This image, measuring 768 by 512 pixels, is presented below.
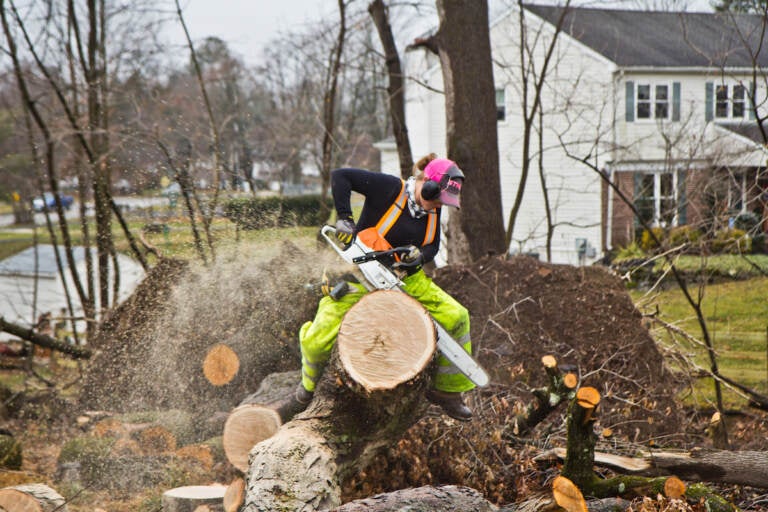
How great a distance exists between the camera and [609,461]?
455 centimetres

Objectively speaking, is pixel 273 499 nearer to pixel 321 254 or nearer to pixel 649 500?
pixel 649 500

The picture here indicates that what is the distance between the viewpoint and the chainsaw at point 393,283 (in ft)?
14.6

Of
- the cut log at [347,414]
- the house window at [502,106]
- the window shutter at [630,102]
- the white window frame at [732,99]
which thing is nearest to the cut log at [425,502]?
the cut log at [347,414]

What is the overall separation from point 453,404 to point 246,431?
1468 mm

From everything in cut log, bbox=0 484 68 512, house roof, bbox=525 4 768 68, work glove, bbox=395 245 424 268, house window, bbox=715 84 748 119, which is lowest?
cut log, bbox=0 484 68 512

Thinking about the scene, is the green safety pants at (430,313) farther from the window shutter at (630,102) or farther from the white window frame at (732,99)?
the window shutter at (630,102)

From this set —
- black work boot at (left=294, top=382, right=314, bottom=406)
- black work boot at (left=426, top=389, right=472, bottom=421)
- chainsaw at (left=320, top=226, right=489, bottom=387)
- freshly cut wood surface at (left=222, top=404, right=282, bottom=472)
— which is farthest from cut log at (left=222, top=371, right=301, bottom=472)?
chainsaw at (left=320, top=226, right=489, bottom=387)

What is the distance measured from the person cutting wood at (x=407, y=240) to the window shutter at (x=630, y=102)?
717 inches

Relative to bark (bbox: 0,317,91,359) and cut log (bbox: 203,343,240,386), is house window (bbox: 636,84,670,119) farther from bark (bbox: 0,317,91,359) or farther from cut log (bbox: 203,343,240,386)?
cut log (bbox: 203,343,240,386)

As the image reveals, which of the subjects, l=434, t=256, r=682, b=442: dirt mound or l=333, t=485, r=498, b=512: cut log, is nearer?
l=333, t=485, r=498, b=512: cut log

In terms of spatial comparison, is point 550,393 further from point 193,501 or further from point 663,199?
point 663,199

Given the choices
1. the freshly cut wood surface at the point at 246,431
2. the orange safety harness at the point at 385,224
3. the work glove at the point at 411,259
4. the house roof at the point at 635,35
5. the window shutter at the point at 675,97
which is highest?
the house roof at the point at 635,35

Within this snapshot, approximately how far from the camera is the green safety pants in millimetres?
4594

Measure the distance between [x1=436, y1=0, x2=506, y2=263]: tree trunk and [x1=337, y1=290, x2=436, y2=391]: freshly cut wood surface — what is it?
379 centimetres
